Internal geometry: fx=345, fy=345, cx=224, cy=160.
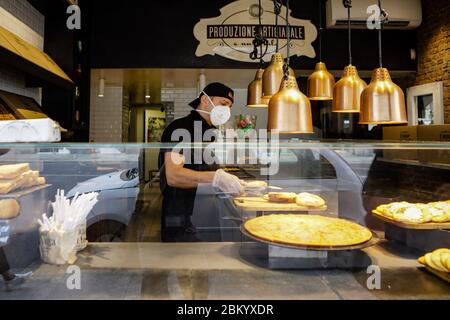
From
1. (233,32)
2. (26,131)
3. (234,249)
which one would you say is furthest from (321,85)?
(233,32)

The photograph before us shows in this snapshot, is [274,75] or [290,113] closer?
[290,113]

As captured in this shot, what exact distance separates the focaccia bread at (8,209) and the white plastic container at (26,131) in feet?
0.67

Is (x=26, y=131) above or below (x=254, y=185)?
above

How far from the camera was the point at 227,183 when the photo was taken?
2002 millimetres

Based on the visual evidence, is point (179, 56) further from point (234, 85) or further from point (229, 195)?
point (229, 195)

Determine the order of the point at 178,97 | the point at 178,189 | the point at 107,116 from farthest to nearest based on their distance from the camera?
the point at 107,116
the point at 178,97
the point at 178,189

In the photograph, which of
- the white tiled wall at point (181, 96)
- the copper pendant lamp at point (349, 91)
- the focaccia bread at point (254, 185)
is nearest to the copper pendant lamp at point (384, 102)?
the copper pendant lamp at point (349, 91)

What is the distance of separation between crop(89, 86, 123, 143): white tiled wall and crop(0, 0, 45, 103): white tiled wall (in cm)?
210

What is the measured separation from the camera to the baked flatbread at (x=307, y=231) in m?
1.06

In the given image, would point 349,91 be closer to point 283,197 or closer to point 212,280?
point 283,197

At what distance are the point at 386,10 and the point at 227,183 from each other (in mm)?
3121

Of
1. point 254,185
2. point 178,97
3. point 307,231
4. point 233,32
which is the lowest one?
point 307,231

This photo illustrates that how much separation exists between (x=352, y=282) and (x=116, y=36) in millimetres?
3697

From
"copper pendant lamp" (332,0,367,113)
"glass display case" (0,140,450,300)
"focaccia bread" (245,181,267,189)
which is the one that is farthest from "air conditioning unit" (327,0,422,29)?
"focaccia bread" (245,181,267,189)
